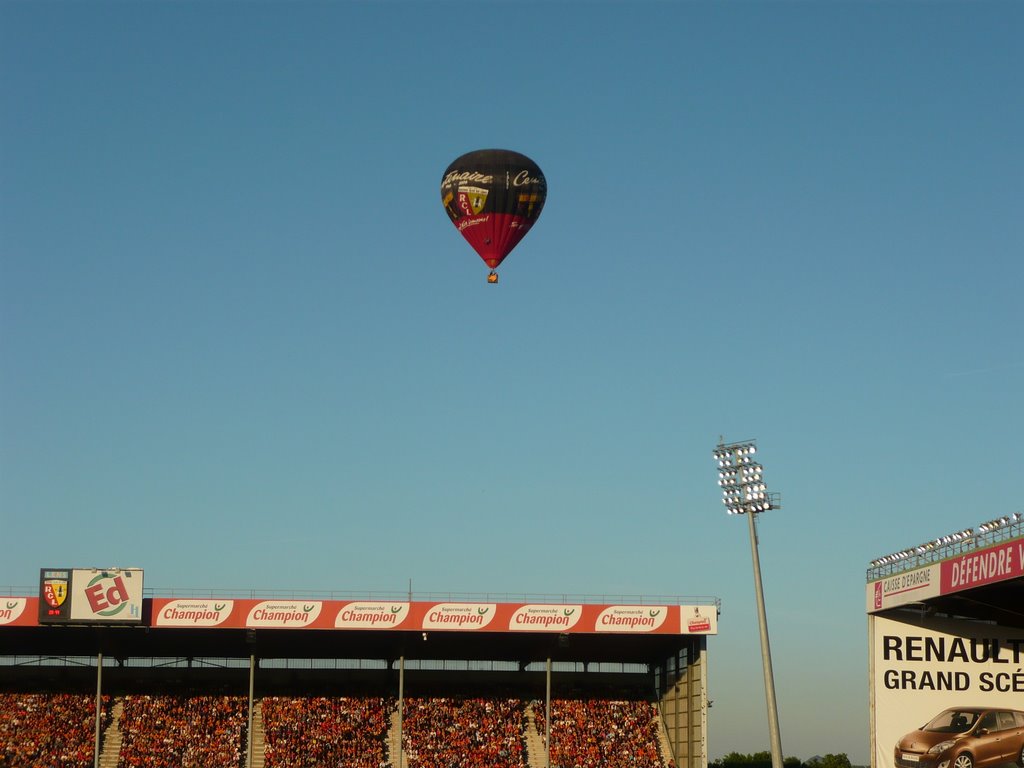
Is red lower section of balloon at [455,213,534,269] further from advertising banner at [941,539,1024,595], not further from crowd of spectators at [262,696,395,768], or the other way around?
crowd of spectators at [262,696,395,768]

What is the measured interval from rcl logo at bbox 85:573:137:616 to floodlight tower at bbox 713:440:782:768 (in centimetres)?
2771

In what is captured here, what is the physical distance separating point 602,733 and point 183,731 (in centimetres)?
1904

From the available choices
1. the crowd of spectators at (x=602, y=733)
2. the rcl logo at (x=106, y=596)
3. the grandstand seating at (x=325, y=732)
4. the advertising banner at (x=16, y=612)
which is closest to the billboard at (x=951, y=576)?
the crowd of spectators at (x=602, y=733)

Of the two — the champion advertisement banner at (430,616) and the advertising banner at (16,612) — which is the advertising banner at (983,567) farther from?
the advertising banner at (16,612)

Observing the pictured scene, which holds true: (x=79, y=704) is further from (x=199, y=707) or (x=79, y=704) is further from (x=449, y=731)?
(x=449, y=731)

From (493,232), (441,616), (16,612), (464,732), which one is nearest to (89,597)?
(16,612)

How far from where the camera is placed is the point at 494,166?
52688 millimetres

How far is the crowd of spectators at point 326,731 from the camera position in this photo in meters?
61.4

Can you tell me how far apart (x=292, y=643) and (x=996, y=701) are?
3211cm

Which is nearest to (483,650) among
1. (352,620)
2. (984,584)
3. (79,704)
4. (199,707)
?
(352,620)

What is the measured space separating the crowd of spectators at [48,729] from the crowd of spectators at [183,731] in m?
1.62

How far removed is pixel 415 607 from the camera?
60.7 meters

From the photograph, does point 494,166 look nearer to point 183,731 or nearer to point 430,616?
point 430,616

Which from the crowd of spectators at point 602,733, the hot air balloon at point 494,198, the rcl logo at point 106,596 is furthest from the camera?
the crowd of spectators at point 602,733
